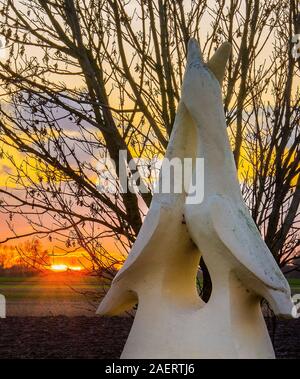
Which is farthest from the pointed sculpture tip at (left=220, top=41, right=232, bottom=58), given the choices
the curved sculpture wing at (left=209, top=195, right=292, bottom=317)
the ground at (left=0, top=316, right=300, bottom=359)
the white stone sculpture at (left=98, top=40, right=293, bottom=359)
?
the ground at (left=0, top=316, right=300, bottom=359)

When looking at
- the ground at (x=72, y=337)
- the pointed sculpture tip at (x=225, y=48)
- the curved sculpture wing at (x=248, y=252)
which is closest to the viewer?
the curved sculpture wing at (x=248, y=252)

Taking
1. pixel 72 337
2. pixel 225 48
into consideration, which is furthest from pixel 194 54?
pixel 72 337

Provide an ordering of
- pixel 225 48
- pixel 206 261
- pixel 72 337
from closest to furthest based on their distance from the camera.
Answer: pixel 206 261 → pixel 225 48 → pixel 72 337

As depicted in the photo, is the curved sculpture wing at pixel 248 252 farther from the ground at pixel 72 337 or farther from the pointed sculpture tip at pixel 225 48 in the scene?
the ground at pixel 72 337

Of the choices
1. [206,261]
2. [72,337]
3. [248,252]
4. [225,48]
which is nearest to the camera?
[248,252]

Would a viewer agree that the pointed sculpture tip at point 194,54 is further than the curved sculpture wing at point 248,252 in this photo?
Yes

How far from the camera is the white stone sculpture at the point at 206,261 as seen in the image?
4.01m

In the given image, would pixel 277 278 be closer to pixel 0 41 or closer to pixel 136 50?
pixel 136 50

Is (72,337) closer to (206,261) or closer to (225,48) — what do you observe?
(206,261)

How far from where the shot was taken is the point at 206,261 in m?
4.18

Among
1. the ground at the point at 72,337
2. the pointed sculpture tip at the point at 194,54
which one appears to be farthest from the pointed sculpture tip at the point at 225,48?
the ground at the point at 72,337

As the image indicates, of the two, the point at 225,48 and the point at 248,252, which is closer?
the point at 248,252
